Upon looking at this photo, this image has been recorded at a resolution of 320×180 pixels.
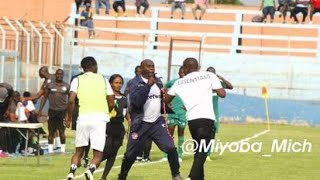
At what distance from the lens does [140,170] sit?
1866 centimetres

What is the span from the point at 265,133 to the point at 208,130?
16.6 meters

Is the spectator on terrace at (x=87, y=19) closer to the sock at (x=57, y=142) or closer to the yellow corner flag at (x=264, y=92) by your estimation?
the yellow corner flag at (x=264, y=92)

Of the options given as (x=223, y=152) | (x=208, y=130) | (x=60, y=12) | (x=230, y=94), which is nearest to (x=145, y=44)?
(x=230, y=94)

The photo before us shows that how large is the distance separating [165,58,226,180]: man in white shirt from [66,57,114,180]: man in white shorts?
3.57 ft

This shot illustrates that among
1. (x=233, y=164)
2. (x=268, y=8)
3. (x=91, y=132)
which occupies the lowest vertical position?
(x=233, y=164)

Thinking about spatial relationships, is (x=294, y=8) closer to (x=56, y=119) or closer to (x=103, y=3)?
(x=103, y=3)

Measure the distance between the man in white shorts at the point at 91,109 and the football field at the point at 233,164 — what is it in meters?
1.54

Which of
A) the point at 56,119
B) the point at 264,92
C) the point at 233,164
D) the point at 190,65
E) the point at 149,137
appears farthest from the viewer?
the point at 264,92

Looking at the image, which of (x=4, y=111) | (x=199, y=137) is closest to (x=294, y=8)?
(x=4, y=111)

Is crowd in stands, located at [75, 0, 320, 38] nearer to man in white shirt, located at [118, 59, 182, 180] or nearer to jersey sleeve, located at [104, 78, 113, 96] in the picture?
man in white shirt, located at [118, 59, 182, 180]

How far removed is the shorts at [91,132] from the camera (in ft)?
50.6

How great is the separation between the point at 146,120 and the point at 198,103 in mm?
1242

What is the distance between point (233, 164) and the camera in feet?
66.5

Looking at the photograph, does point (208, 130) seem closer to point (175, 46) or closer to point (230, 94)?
point (230, 94)
